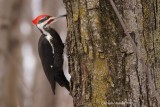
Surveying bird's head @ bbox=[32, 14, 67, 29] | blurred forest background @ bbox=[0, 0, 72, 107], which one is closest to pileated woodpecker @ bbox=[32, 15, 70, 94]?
bird's head @ bbox=[32, 14, 67, 29]

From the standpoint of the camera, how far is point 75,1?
8.42 ft

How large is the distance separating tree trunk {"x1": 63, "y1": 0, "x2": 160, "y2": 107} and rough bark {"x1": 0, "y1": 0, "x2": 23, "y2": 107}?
336 cm

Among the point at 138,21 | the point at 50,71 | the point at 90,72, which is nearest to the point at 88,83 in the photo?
the point at 90,72

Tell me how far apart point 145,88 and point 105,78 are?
0.24 m

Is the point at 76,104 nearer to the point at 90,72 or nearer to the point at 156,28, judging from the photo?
the point at 90,72

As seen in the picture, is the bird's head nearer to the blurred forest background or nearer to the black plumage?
the black plumage

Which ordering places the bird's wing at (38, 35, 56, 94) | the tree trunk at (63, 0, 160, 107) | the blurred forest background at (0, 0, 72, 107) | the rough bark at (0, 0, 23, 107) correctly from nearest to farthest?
the tree trunk at (63, 0, 160, 107) → the bird's wing at (38, 35, 56, 94) → the rough bark at (0, 0, 23, 107) → the blurred forest background at (0, 0, 72, 107)

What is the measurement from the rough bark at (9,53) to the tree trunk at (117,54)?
3.36 m

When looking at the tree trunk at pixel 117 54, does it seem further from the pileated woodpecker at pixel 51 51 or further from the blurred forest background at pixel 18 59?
the blurred forest background at pixel 18 59

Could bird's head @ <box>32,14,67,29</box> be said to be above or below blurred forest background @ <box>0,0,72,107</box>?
above

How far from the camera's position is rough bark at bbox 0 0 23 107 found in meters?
6.69

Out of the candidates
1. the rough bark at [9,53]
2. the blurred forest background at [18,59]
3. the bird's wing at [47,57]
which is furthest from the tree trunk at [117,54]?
the rough bark at [9,53]

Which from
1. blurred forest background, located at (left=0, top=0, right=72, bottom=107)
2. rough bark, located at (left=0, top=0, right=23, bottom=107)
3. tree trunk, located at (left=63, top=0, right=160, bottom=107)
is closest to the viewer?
tree trunk, located at (left=63, top=0, right=160, bottom=107)

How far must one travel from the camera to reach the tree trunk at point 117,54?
7.77ft
